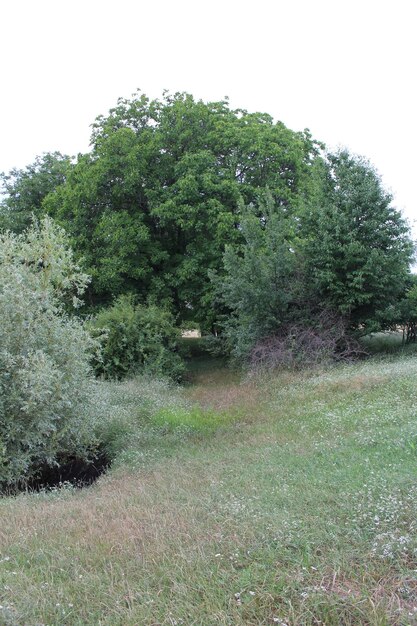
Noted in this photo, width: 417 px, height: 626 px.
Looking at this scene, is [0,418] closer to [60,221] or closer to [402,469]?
[402,469]

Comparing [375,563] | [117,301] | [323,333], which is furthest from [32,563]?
[117,301]

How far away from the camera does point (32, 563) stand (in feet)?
12.4

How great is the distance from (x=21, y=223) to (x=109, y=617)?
2193 centimetres

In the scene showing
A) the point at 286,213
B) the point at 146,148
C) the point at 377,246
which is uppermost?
the point at 146,148

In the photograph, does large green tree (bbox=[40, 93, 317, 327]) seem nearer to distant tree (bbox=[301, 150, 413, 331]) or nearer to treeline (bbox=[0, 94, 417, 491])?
treeline (bbox=[0, 94, 417, 491])

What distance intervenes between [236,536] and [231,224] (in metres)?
14.5

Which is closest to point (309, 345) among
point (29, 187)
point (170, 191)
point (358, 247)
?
point (358, 247)

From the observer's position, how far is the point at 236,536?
147 inches

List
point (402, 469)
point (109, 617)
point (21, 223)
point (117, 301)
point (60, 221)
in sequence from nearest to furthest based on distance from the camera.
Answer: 1. point (109, 617)
2. point (402, 469)
3. point (117, 301)
4. point (60, 221)
5. point (21, 223)

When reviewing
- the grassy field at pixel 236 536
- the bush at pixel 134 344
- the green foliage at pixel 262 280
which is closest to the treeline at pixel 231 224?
the green foliage at pixel 262 280

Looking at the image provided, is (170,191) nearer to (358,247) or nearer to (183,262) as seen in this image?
(183,262)

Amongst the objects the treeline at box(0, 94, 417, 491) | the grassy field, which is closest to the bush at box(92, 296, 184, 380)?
the treeline at box(0, 94, 417, 491)

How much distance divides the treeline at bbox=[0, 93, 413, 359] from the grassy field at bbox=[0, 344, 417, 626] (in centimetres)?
729

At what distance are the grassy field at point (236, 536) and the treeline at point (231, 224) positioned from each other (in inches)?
287
